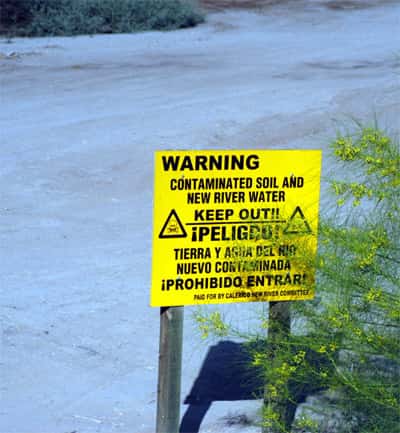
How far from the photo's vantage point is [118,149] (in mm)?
10164

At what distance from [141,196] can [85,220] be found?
96cm

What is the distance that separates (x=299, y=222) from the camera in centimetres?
382

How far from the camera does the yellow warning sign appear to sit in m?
3.71

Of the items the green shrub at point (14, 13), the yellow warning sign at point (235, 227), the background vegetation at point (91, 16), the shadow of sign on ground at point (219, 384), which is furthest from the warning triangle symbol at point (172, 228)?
the green shrub at point (14, 13)

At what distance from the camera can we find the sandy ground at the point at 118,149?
15.9ft

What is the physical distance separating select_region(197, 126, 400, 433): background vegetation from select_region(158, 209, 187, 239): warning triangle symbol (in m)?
0.42

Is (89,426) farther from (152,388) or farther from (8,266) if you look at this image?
(8,266)

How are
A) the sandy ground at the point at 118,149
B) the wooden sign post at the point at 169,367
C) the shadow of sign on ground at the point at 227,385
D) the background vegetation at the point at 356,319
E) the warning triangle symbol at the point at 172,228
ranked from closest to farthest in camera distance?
1. the background vegetation at the point at 356,319
2. the warning triangle symbol at the point at 172,228
3. the wooden sign post at the point at 169,367
4. the shadow of sign on ground at the point at 227,385
5. the sandy ground at the point at 118,149

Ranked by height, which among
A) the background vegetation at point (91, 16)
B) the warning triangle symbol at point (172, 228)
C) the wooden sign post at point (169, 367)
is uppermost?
the background vegetation at point (91, 16)

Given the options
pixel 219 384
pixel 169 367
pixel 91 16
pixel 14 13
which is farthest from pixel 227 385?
pixel 14 13

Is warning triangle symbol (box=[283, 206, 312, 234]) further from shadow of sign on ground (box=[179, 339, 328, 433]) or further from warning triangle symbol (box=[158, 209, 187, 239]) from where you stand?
shadow of sign on ground (box=[179, 339, 328, 433])

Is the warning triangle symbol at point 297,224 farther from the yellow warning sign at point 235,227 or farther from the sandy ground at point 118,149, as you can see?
the sandy ground at point 118,149

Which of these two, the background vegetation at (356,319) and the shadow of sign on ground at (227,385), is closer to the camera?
the background vegetation at (356,319)

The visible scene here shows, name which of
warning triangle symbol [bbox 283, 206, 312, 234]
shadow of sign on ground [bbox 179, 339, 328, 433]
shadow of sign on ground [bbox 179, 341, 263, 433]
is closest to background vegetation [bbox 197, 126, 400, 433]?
warning triangle symbol [bbox 283, 206, 312, 234]
